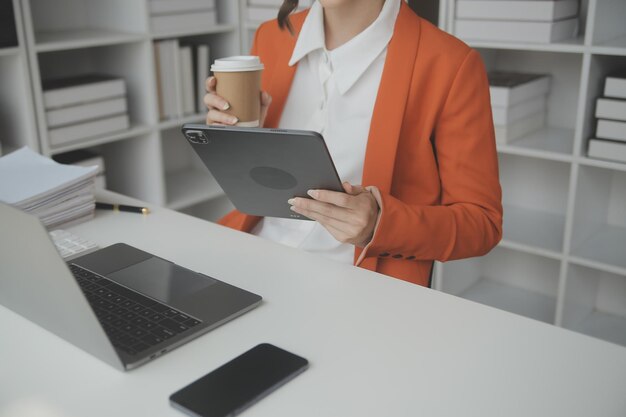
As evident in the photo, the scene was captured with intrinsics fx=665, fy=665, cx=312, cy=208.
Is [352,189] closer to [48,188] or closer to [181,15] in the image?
[48,188]

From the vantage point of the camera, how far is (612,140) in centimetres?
207

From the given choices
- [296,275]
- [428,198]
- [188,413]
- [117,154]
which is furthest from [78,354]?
[117,154]

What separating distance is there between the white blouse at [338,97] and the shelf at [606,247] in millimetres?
1104

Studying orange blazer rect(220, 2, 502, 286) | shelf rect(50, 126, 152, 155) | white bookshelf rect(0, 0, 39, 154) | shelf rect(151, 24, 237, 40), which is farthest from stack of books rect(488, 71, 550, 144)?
white bookshelf rect(0, 0, 39, 154)

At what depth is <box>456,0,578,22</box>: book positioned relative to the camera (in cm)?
207

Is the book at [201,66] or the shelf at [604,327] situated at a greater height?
the book at [201,66]

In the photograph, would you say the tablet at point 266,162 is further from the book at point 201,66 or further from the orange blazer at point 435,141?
the book at point 201,66

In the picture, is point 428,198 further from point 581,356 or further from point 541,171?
point 541,171

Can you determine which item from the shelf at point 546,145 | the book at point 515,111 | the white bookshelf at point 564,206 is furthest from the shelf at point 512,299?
the book at point 515,111

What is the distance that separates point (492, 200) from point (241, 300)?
0.62m

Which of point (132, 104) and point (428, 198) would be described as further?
point (132, 104)

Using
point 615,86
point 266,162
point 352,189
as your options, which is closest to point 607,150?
point 615,86

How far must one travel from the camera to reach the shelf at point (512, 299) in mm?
2555

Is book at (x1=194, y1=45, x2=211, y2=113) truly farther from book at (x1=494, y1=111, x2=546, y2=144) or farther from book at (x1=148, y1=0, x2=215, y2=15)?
book at (x1=494, y1=111, x2=546, y2=144)
